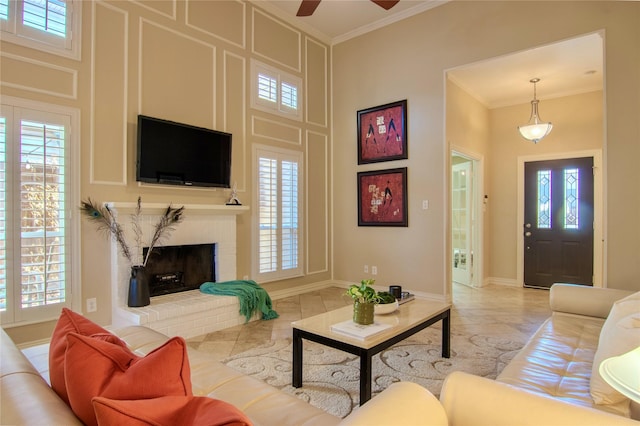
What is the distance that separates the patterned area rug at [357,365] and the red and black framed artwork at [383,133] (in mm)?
2712

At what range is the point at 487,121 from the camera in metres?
6.25

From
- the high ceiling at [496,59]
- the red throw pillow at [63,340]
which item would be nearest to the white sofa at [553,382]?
the red throw pillow at [63,340]

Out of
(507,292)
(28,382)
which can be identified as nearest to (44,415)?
(28,382)

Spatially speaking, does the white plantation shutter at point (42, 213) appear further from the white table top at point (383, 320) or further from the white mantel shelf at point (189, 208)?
the white table top at point (383, 320)

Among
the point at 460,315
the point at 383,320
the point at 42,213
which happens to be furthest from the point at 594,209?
the point at 42,213

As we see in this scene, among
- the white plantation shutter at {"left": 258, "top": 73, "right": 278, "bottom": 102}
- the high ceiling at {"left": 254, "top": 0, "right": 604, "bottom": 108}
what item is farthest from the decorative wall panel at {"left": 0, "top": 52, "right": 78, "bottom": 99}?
the high ceiling at {"left": 254, "top": 0, "right": 604, "bottom": 108}

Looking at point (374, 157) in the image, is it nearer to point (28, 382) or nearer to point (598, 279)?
point (598, 279)

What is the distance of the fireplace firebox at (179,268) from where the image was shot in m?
3.81

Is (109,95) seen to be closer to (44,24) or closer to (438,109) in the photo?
(44,24)

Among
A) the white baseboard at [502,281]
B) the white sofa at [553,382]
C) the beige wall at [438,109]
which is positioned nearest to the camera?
the white sofa at [553,382]

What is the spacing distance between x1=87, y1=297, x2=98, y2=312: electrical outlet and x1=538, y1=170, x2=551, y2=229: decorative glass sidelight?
6269mm

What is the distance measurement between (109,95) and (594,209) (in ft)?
21.4

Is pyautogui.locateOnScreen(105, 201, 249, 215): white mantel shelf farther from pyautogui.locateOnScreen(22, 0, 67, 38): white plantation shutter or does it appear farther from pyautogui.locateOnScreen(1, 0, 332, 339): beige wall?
pyautogui.locateOnScreen(22, 0, 67, 38): white plantation shutter

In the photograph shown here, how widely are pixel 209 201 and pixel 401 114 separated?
286 cm
